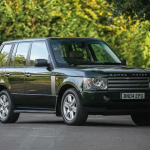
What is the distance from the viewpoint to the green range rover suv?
42.3 feet

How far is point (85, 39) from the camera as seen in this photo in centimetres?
1507

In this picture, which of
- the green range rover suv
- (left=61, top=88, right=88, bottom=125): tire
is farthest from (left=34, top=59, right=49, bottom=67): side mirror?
(left=61, top=88, right=88, bottom=125): tire

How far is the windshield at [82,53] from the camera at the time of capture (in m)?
14.2

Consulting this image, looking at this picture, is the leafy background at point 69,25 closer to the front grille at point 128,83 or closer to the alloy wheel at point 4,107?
the alloy wheel at point 4,107

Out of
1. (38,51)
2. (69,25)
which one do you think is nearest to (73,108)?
(38,51)

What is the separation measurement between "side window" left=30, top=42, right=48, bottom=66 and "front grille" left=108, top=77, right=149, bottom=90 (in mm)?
2051

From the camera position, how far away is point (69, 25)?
2766cm

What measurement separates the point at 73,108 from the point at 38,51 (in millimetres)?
2120

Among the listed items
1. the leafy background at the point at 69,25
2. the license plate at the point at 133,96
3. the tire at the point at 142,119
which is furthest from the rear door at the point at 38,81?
the leafy background at the point at 69,25

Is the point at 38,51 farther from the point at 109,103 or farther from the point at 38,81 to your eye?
the point at 109,103

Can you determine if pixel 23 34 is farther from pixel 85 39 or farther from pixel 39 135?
pixel 39 135

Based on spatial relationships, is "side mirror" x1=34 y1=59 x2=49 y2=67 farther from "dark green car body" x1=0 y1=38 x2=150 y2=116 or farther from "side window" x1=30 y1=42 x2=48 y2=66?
"side window" x1=30 y1=42 x2=48 y2=66

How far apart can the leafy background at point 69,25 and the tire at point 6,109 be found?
1160 centimetres

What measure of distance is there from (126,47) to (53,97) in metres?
15.1
